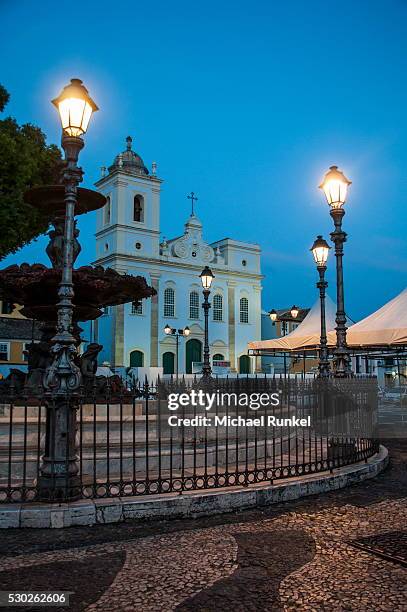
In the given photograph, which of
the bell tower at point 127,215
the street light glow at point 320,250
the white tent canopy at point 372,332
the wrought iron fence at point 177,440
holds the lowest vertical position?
the wrought iron fence at point 177,440

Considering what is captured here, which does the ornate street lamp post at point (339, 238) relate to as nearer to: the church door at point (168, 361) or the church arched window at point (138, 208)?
the church door at point (168, 361)

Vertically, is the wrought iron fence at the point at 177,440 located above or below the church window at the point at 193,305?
below

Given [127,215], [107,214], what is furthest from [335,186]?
[107,214]

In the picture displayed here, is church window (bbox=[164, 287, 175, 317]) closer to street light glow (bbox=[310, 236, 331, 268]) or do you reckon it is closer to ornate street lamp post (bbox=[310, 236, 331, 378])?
ornate street lamp post (bbox=[310, 236, 331, 378])

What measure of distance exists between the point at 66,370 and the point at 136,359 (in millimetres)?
41057

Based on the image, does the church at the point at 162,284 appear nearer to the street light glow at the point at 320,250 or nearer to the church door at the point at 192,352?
the church door at the point at 192,352

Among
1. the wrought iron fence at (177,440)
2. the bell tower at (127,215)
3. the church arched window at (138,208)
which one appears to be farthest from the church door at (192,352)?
the wrought iron fence at (177,440)

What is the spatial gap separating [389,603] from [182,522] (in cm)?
262

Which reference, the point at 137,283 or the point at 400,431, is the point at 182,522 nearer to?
the point at 137,283

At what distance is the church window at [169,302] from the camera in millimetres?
49938

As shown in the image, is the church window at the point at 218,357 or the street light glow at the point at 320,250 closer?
the street light glow at the point at 320,250

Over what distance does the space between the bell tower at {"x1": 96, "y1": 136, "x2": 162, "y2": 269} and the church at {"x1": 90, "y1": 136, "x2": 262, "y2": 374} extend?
0.09 m

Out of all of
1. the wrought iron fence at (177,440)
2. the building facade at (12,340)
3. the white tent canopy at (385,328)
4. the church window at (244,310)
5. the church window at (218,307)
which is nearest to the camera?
the wrought iron fence at (177,440)

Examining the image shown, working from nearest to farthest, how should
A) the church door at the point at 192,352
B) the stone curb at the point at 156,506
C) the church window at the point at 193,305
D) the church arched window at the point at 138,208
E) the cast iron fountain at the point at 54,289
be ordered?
the stone curb at the point at 156,506 < the cast iron fountain at the point at 54,289 < the church door at the point at 192,352 < the church arched window at the point at 138,208 < the church window at the point at 193,305
